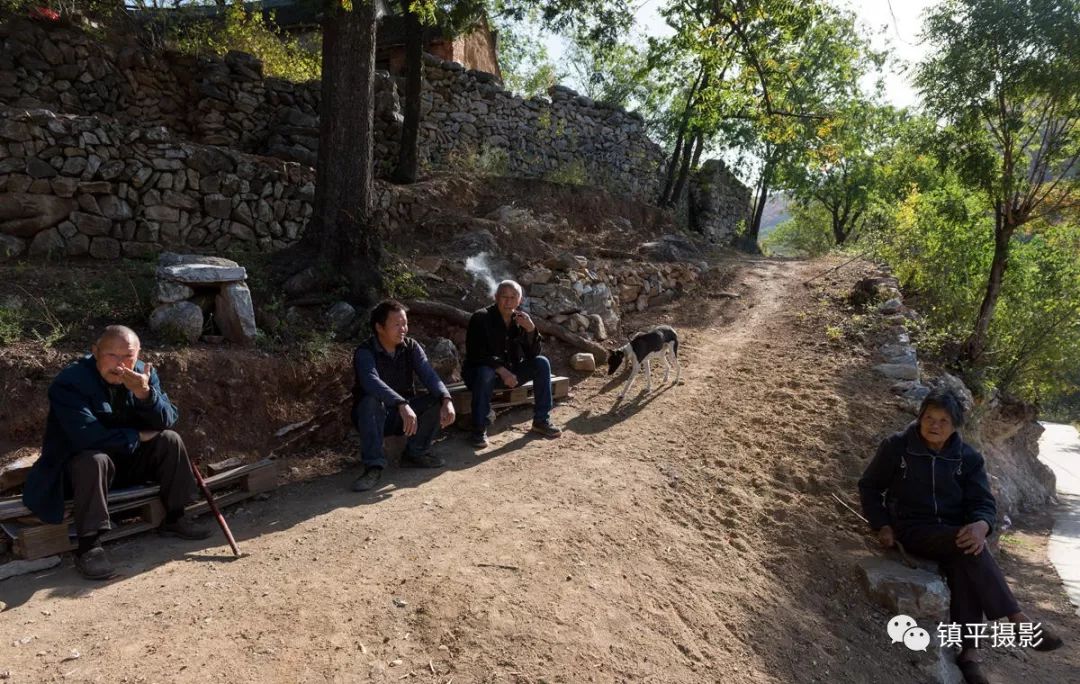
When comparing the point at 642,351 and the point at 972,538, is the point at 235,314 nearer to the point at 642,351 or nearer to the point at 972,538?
the point at 642,351

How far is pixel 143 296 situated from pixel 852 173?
24630 mm

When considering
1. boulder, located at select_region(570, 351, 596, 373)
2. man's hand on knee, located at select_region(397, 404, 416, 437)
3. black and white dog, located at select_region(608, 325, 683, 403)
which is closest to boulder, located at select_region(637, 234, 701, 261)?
black and white dog, located at select_region(608, 325, 683, 403)

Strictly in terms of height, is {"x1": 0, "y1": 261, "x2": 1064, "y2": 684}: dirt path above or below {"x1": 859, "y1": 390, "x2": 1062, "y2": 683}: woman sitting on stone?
below

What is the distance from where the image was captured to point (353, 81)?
19.3 feet

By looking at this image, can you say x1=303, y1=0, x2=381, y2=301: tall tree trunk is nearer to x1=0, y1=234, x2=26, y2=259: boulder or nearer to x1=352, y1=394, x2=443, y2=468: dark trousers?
x1=352, y1=394, x2=443, y2=468: dark trousers

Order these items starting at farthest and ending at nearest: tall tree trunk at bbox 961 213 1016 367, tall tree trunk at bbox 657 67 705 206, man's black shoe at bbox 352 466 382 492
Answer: tall tree trunk at bbox 657 67 705 206 → tall tree trunk at bbox 961 213 1016 367 → man's black shoe at bbox 352 466 382 492

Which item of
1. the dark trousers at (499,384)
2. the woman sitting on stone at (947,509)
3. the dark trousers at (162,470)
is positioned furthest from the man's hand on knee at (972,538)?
the dark trousers at (162,470)

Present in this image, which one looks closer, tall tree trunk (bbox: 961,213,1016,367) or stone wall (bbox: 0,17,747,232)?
stone wall (bbox: 0,17,747,232)

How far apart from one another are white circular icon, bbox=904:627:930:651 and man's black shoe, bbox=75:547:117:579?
4.67 metres

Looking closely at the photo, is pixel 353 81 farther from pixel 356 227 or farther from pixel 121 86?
pixel 121 86

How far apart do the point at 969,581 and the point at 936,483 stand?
602 mm

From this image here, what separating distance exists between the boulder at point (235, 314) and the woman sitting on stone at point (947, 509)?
5056 millimetres

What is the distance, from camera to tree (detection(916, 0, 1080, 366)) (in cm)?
796

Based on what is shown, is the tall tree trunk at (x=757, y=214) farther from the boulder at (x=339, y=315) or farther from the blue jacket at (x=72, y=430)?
the blue jacket at (x=72, y=430)
